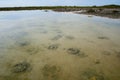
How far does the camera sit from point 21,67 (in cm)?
919

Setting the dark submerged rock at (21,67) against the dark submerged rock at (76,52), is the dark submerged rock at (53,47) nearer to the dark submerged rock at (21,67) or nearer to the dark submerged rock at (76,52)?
the dark submerged rock at (76,52)

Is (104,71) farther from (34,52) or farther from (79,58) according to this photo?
(34,52)

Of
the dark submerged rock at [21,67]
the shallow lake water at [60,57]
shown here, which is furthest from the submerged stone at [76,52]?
the dark submerged rock at [21,67]

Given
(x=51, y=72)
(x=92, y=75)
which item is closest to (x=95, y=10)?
(x=92, y=75)

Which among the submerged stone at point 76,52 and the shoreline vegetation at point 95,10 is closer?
the submerged stone at point 76,52

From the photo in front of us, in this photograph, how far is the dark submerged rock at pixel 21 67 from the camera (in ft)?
28.9

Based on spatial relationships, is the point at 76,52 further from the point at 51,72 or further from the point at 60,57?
the point at 51,72

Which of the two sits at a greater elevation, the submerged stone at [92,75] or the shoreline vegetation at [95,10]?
the shoreline vegetation at [95,10]

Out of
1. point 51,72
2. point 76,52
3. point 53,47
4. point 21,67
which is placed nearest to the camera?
point 51,72

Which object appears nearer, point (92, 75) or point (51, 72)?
point (92, 75)

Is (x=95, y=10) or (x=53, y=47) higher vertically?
(x=95, y=10)

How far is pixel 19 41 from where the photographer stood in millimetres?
13992

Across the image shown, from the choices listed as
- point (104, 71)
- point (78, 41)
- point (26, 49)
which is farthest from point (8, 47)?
point (104, 71)

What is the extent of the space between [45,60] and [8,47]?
4077mm
